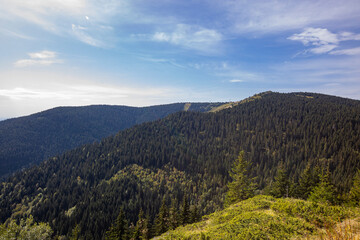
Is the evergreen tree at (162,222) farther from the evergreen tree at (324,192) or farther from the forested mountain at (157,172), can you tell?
the forested mountain at (157,172)

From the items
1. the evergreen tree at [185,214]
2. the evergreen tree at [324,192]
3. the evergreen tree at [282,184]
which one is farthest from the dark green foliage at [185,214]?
the evergreen tree at [324,192]

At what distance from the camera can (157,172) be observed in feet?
477

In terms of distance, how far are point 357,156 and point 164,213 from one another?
179438mm

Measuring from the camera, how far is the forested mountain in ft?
346

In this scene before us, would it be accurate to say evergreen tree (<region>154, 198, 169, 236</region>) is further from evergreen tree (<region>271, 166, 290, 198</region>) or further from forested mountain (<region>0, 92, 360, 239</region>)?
forested mountain (<region>0, 92, 360, 239</region>)

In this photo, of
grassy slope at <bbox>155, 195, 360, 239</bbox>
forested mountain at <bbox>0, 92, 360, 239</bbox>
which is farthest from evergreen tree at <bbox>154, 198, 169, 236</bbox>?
forested mountain at <bbox>0, 92, 360, 239</bbox>

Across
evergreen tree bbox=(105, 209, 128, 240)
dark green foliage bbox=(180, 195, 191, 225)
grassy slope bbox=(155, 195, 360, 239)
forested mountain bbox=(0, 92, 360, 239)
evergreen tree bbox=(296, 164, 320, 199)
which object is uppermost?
grassy slope bbox=(155, 195, 360, 239)

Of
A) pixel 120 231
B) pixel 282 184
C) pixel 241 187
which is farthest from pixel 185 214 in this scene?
pixel 282 184

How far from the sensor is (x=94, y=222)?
90.9m

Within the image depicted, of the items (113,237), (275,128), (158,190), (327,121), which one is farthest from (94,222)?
(327,121)

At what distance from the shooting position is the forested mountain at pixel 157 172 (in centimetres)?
10538

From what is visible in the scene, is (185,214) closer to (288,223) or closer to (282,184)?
(282,184)

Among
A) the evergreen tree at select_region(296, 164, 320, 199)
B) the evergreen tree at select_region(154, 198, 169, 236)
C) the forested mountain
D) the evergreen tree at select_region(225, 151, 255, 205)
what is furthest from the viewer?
the forested mountain

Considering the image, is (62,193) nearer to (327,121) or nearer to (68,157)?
(68,157)
